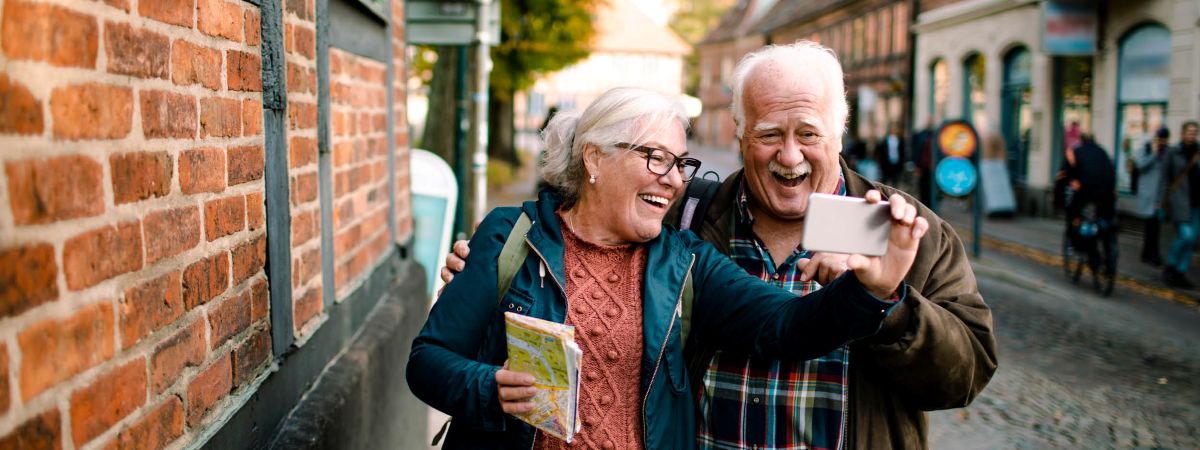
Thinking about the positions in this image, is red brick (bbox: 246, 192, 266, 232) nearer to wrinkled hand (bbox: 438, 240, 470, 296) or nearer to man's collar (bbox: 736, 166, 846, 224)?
wrinkled hand (bbox: 438, 240, 470, 296)

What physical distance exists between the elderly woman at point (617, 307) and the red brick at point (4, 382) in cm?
99

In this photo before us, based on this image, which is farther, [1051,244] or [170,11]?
[1051,244]

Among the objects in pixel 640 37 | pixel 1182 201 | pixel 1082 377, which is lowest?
pixel 1082 377

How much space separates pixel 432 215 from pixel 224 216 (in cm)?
360

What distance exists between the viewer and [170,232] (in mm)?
1750

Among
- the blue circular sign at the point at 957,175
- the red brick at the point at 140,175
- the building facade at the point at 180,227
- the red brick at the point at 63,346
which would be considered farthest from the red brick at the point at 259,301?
the blue circular sign at the point at 957,175

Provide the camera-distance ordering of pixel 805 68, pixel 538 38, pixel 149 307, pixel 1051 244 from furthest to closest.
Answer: pixel 538 38, pixel 1051 244, pixel 805 68, pixel 149 307

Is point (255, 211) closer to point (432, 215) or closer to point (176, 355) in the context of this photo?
point (176, 355)

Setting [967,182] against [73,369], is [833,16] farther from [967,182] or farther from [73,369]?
[73,369]

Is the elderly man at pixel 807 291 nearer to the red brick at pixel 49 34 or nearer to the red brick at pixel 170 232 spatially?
the red brick at pixel 170 232

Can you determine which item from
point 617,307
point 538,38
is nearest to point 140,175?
point 617,307

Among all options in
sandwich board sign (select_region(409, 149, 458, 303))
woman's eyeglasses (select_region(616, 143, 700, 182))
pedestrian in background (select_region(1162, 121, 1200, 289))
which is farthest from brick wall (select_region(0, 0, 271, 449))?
pedestrian in background (select_region(1162, 121, 1200, 289))

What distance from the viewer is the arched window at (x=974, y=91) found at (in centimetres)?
2148

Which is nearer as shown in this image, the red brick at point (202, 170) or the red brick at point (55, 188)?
the red brick at point (55, 188)
